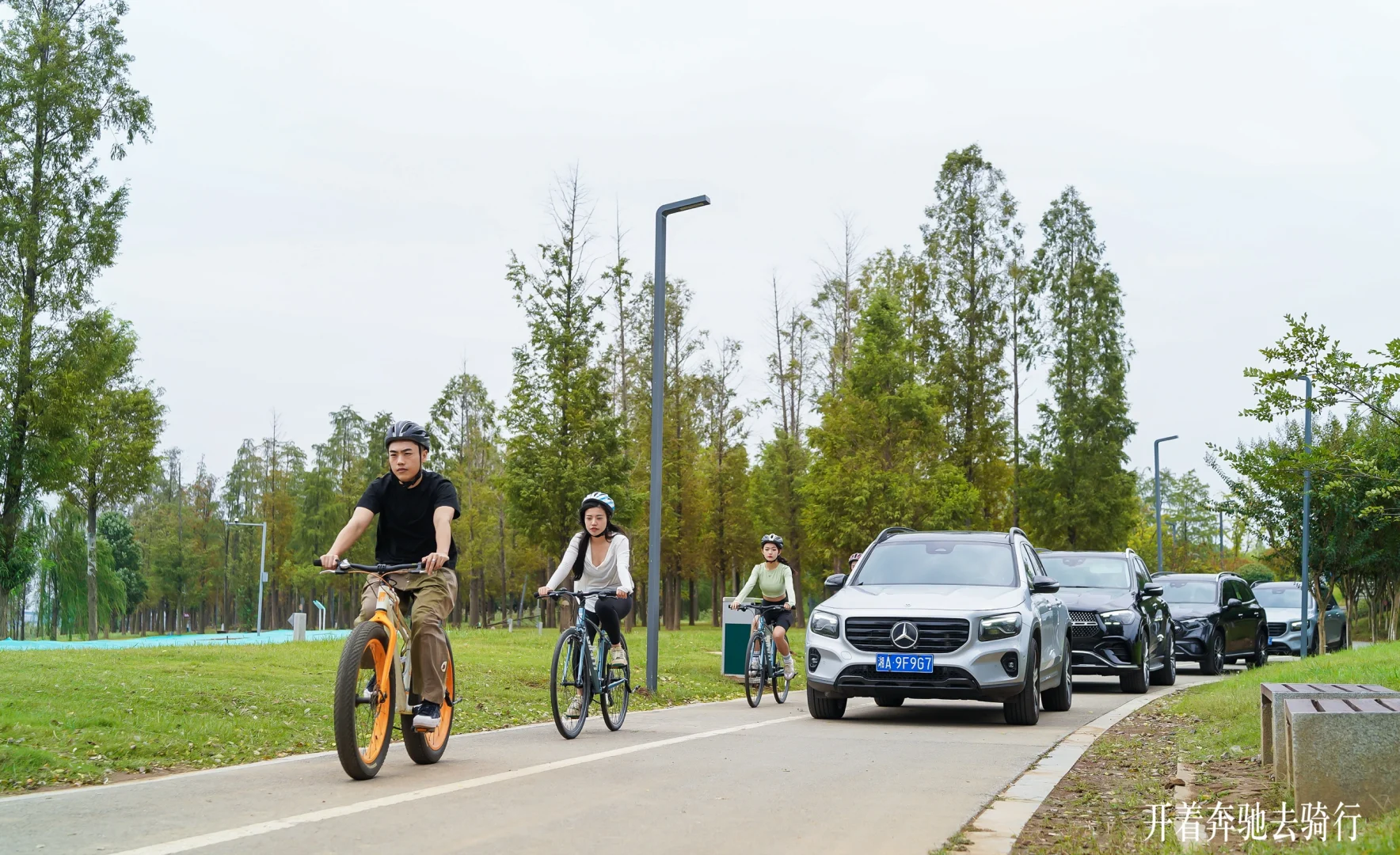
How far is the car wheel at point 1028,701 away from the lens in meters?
12.6

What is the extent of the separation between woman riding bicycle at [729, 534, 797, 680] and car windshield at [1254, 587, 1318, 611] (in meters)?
19.6

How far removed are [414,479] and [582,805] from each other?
2.47 meters

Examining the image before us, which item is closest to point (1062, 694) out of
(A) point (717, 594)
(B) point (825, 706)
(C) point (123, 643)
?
(B) point (825, 706)

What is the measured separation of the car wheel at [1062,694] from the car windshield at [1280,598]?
18.9 meters

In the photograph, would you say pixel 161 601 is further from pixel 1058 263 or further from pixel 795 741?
pixel 795 741

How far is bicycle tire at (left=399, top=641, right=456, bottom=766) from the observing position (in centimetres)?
839

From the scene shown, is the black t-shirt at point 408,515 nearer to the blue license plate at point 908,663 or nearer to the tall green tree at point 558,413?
the blue license plate at point 908,663

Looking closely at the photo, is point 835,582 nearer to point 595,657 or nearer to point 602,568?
point 602,568

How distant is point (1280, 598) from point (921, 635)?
23.0 meters

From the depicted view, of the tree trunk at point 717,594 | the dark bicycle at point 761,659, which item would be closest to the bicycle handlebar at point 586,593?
the dark bicycle at point 761,659

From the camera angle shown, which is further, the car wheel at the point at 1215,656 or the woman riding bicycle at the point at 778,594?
the car wheel at the point at 1215,656

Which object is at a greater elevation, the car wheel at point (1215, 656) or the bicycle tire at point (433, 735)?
the bicycle tire at point (433, 735)

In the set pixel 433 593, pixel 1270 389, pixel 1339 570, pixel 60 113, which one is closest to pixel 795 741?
pixel 433 593

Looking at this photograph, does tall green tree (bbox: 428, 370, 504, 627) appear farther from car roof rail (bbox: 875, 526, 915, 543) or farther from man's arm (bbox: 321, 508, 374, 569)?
man's arm (bbox: 321, 508, 374, 569)
